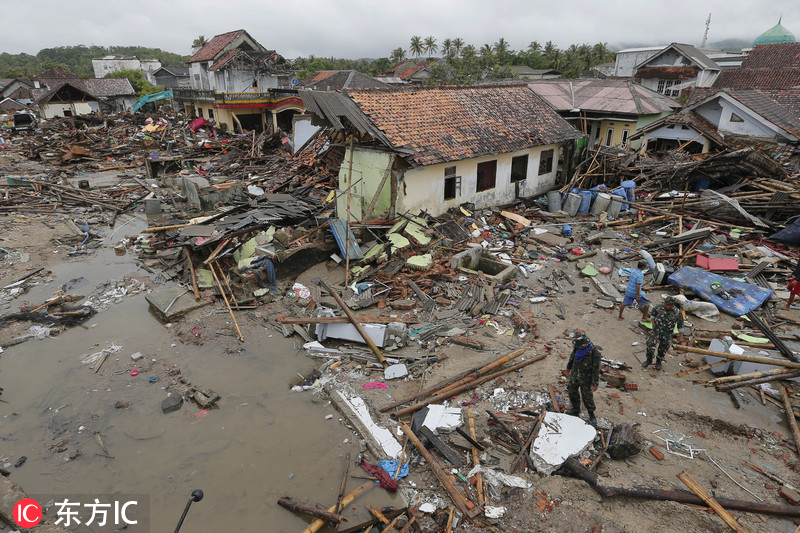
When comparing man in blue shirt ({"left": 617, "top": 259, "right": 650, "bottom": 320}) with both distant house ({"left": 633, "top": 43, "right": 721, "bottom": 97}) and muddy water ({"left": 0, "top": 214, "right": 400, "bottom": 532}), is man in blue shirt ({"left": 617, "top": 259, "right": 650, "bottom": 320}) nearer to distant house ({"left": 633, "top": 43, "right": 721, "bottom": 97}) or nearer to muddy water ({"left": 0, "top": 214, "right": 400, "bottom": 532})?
muddy water ({"left": 0, "top": 214, "right": 400, "bottom": 532})

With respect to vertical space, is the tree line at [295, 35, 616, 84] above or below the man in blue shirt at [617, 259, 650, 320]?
above

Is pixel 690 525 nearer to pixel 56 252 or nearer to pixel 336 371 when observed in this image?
pixel 336 371

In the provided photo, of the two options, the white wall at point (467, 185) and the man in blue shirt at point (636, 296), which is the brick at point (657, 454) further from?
the white wall at point (467, 185)

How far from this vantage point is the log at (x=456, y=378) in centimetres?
766

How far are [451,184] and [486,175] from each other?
6.36 ft

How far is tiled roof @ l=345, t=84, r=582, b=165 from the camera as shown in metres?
13.9

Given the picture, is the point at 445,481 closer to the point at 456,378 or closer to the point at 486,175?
the point at 456,378

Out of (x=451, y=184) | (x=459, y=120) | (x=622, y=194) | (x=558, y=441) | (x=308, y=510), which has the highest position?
(x=459, y=120)

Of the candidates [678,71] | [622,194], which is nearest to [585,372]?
[622,194]

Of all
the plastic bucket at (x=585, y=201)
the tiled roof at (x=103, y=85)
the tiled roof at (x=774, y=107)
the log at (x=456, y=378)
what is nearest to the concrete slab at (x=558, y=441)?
the log at (x=456, y=378)

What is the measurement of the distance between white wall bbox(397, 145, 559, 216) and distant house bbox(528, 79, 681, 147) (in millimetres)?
7276

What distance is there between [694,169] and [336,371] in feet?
55.5

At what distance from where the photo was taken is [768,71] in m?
31.8

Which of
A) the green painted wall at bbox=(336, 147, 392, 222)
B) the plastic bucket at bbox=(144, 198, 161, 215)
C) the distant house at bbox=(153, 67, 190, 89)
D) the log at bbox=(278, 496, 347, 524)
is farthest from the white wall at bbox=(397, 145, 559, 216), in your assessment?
the distant house at bbox=(153, 67, 190, 89)
